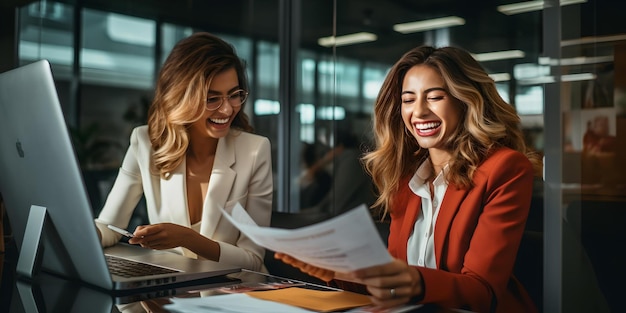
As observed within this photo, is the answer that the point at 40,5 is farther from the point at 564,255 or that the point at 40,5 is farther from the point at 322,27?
the point at 564,255

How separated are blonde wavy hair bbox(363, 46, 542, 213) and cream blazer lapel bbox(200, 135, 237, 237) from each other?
540 mm

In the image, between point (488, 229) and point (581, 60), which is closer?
point (488, 229)

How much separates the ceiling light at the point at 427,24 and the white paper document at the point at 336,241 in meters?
2.53

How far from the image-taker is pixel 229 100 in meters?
2.25

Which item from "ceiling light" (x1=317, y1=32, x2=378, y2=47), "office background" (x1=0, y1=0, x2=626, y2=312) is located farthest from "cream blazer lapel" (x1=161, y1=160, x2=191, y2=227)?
"ceiling light" (x1=317, y1=32, x2=378, y2=47)

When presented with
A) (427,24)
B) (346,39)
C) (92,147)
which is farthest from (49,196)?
(92,147)

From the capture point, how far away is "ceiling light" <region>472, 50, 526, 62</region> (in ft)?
9.25

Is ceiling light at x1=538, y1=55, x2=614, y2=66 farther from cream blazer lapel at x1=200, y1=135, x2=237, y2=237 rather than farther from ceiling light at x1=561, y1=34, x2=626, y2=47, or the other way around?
cream blazer lapel at x1=200, y1=135, x2=237, y2=237

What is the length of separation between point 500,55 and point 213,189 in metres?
1.66

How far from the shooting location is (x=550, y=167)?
248 centimetres

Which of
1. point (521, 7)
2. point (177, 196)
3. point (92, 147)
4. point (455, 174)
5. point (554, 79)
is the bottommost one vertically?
point (177, 196)

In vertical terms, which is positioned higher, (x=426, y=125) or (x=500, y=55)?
(x=500, y=55)

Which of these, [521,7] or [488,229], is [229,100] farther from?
[521,7]

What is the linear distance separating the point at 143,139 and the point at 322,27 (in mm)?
2272
